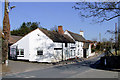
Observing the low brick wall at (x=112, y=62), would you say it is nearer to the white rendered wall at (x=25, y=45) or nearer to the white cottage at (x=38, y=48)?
the white cottage at (x=38, y=48)

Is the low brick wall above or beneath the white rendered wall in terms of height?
beneath

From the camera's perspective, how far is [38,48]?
90.3ft

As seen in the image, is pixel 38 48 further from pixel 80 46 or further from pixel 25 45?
pixel 80 46

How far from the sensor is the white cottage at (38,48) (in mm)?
26781

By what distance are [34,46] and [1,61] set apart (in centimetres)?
824

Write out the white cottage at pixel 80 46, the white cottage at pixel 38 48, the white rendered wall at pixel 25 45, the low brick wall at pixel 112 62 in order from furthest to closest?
1. the white cottage at pixel 80 46
2. the white rendered wall at pixel 25 45
3. the white cottage at pixel 38 48
4. the low brick wall at pixel 112 62

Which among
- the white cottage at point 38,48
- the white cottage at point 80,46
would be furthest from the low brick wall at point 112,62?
the white cottage at point 80,46

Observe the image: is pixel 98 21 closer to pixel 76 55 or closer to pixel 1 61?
pixel 1 61

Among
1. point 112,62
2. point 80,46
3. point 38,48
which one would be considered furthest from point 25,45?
point 80,46

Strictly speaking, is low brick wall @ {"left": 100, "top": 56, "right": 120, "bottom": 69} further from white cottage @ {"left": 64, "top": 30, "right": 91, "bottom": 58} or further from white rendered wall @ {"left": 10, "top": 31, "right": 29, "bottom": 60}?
white cottage @ {"left": 64, "top": 30, "right": 91, "bottom": 58}

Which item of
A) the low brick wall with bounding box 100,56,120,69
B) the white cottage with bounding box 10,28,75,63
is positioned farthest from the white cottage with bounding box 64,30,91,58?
the low brick wall with bounding box 100,56,120,69

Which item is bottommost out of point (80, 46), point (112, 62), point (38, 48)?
point (112, 62)

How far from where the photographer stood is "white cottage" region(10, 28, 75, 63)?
2678 cm

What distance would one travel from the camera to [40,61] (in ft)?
88.4
